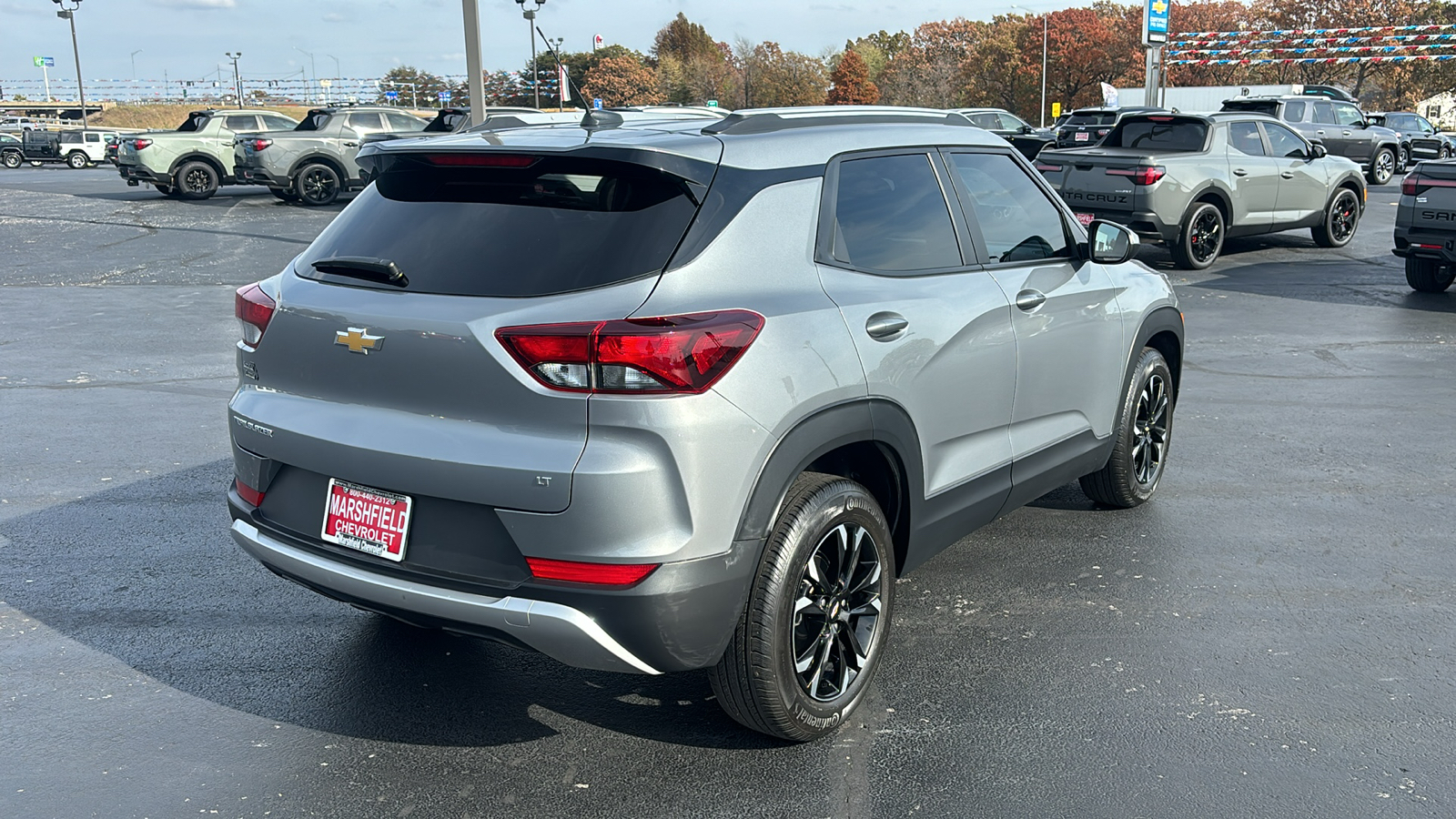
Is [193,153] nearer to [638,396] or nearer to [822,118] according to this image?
[822,118]

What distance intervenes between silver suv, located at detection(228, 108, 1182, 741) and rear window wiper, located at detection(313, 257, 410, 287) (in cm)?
1

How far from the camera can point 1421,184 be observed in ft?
36.9

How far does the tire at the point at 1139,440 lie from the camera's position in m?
5.27

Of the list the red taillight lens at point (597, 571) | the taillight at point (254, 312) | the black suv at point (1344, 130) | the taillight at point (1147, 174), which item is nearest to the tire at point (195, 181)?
the taillight at point (1147, 174)

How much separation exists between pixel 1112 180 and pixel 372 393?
40.6 ft

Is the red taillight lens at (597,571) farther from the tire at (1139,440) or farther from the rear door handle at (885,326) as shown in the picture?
the tire at (1139,440)

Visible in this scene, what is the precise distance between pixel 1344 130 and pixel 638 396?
28.9 metres

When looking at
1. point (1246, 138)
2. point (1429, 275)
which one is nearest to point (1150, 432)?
point (1429, 275)

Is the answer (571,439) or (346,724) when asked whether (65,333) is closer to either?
(346,724)

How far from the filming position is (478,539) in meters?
3.02

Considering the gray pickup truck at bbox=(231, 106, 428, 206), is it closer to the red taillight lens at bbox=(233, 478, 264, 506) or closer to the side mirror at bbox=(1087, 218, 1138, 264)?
the side mirror at bbox=(1087, 218, 1138, 264)

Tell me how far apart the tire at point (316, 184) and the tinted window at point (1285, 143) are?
56.2 ft

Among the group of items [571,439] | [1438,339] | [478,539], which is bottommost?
[1438,339]

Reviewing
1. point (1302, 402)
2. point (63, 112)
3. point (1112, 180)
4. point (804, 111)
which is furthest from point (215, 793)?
point (63, 112)
